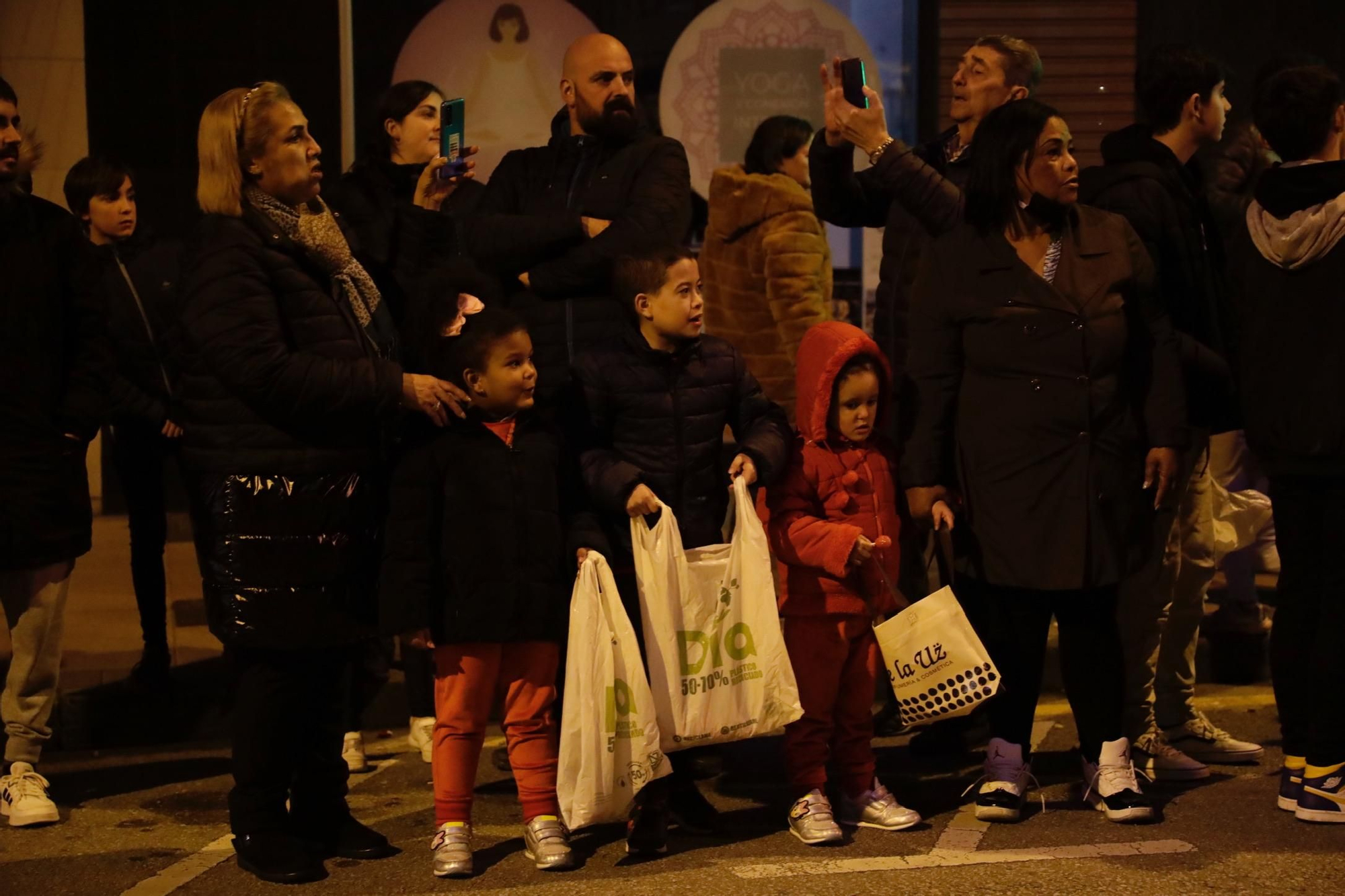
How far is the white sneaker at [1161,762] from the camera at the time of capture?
603 cm

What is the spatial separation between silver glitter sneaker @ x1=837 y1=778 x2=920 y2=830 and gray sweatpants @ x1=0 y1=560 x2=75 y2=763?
8.28 feet

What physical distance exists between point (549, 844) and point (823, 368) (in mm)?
1605

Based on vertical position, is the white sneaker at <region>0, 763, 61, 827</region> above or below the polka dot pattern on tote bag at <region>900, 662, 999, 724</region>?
below

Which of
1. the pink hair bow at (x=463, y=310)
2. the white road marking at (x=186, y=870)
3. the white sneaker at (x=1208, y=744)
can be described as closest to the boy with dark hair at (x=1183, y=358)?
the white sneaker at (x=1208, y=744)

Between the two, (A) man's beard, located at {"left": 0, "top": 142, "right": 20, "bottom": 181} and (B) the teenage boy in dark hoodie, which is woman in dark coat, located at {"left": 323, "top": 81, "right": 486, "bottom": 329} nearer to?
(A) man's beard, located at {"left": 0, "top": 142, "right": 20, "bottom": 181}

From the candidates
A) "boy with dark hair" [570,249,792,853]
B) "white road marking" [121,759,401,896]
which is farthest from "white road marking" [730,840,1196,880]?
"white road marking" [121,759,401,896]

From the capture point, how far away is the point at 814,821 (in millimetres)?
5367

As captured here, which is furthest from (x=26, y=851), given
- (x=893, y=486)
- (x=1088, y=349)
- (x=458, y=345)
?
(x=1088, y=349)

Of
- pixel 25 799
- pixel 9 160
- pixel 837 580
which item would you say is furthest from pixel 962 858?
pixel 9 160

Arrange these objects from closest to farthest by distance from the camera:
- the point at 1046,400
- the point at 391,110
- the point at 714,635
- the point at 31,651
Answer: the point at 714,635 < the point at 1046,400 < the point at 31,651 < the point at 391,110

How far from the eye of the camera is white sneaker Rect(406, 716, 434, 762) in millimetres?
6473

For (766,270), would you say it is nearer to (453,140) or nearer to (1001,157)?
(453,140)

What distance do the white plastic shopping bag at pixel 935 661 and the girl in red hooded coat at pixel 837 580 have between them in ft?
0.63

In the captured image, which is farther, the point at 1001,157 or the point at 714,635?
the point at 1001,157
